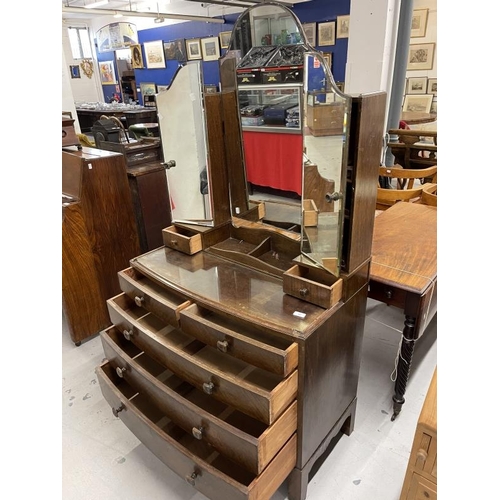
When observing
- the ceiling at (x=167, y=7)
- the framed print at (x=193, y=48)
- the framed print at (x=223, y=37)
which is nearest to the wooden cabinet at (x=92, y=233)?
the ceiling at (x=167, y=7)

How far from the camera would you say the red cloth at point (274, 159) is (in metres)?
1.26

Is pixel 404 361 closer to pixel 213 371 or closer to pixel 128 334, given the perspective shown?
pixel 213 371

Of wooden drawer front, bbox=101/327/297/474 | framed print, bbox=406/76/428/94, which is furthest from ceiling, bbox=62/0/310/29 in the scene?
wooden drawer front, bbox=101/327/297/474

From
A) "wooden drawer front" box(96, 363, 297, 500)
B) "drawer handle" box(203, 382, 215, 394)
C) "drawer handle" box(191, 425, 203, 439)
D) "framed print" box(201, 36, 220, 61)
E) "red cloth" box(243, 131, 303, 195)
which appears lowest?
"wooden drawer front" box(96, 363, 297, 500)

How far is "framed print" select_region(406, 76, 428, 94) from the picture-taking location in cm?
511

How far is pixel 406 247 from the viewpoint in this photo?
5.38ft

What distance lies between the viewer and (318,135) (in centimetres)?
105

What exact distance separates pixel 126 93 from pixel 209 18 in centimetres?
390

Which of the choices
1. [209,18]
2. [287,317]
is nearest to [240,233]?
[287,317]

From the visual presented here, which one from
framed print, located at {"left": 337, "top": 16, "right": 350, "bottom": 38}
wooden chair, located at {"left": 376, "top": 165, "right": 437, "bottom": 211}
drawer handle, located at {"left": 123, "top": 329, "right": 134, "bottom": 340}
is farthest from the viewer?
framed print, located at {"left": 337, "top": 16, "right": 350, "bottom": 38}

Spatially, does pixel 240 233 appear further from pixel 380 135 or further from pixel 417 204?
pixel 417 204

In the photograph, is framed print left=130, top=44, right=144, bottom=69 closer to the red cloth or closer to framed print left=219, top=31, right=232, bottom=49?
framed print left=219, top=31, right=232, bottom=49

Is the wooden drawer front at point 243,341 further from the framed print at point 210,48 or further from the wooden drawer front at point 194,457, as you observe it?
the framed print at point 210,48
